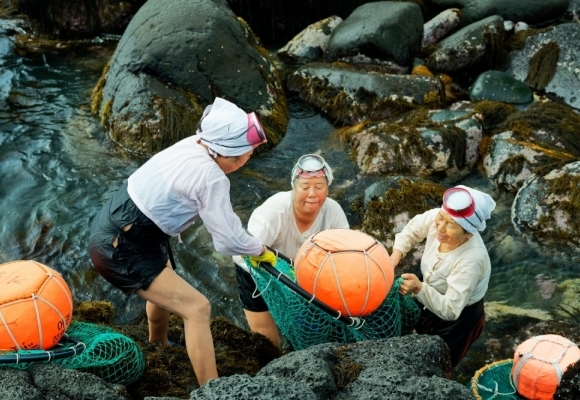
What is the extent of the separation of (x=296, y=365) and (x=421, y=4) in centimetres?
1268

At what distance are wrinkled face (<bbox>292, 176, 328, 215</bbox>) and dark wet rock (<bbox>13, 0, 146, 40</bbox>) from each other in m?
10.3

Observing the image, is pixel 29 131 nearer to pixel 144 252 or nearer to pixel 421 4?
pixel 144 252

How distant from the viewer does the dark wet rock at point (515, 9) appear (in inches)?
547

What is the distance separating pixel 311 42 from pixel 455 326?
9.30 metres

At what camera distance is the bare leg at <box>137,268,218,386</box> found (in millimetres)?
4297

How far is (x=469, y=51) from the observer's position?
40.5 ft

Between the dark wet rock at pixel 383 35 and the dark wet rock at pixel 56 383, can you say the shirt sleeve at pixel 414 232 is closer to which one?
the dark wet rock at pixel 56 383

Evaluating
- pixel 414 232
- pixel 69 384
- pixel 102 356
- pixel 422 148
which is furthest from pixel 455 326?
pixel 422 148

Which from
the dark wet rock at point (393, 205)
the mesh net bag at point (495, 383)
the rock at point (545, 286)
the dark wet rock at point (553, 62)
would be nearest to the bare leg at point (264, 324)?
the mesh net bag at point (495, 383)

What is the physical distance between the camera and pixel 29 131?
1013cm

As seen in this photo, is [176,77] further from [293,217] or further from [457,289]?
[457,289]

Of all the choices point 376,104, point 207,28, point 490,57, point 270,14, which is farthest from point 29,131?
point 490,57

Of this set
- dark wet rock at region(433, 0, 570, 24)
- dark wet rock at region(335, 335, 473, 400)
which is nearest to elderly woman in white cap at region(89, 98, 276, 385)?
dark wet rock at region(335, 335, 473, 400)

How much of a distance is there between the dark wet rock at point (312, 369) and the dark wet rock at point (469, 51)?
9.60 m
